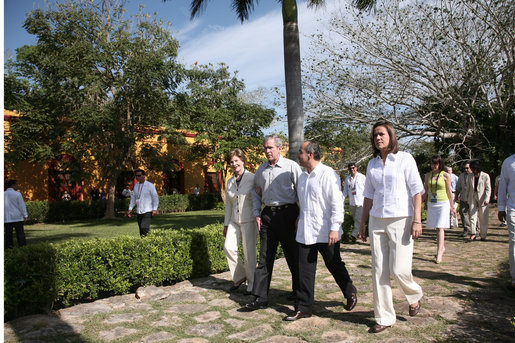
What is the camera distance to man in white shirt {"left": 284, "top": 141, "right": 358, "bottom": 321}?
12.8ft

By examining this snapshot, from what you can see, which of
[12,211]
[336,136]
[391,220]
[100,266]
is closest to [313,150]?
[391,220]

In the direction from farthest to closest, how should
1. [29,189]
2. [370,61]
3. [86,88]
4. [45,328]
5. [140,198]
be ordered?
[29,189] → [86,88] → [370,61] → [140,198] → [45,328]

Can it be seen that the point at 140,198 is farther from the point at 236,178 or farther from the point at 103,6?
the point at 103,6

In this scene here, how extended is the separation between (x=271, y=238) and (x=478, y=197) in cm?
655

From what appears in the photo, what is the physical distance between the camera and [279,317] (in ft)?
13.5

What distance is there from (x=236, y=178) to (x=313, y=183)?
4.69 ft

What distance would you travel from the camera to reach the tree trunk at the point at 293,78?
295 inches

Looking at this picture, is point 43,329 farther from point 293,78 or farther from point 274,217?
point 293,78

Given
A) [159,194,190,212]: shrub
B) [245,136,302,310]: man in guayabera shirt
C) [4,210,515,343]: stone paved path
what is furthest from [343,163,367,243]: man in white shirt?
[159,194,190,212]: shrub

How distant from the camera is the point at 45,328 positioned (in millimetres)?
3904

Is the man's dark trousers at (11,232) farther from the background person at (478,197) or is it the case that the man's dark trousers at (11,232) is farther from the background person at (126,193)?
the background person at (126,193)

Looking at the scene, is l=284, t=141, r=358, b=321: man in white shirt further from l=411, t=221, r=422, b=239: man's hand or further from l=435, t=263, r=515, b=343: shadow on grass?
l=435, t=263, r=515, b=343: shadow on grass

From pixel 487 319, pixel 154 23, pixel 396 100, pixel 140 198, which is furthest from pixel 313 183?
pixel 154 23

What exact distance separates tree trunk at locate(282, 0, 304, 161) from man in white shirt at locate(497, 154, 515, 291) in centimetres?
354
